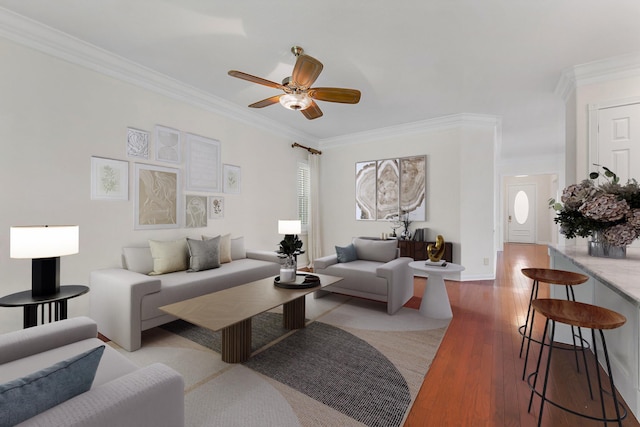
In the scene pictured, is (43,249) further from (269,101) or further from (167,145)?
(269,101)

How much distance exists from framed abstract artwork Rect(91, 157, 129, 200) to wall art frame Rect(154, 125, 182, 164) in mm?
429

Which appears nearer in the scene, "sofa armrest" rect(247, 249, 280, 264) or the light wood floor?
the light wood floor

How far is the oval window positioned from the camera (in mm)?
10203

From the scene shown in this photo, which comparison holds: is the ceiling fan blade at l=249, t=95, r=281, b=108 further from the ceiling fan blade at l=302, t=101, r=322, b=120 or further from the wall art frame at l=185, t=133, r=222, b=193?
the wall art frame at l=185, t=133, r=222, b=193

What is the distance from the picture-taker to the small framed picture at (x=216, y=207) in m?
4.14

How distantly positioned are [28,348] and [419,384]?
2390 mm

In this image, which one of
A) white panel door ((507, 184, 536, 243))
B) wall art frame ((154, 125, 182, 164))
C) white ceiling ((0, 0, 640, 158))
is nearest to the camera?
white ceiling ((0, 0, 640, 158))

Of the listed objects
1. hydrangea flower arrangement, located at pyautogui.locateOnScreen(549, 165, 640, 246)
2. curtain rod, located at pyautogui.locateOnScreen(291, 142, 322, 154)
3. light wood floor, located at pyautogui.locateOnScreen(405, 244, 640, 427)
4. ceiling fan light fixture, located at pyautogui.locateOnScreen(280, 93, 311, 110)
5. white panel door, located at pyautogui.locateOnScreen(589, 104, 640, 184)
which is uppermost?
curtain rod, located at pyautogui.locateOnScreen(291, 142, 322, 154)

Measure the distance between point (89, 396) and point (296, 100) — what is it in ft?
8.20

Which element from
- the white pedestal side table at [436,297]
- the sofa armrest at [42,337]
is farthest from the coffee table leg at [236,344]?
the white pedestal side table at [436,297]

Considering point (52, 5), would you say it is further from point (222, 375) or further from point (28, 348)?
point (222, 375)

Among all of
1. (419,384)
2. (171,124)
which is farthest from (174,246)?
(419,384)

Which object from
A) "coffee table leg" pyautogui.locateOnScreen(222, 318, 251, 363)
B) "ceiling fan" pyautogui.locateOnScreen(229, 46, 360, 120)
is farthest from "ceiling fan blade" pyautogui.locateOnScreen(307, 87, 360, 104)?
"coffee table leg" pyautogui.locateOnScreen(222, 318, 251, 363)

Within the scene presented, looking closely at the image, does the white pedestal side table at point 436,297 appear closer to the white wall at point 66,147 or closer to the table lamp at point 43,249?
the white wall at point 66,147
